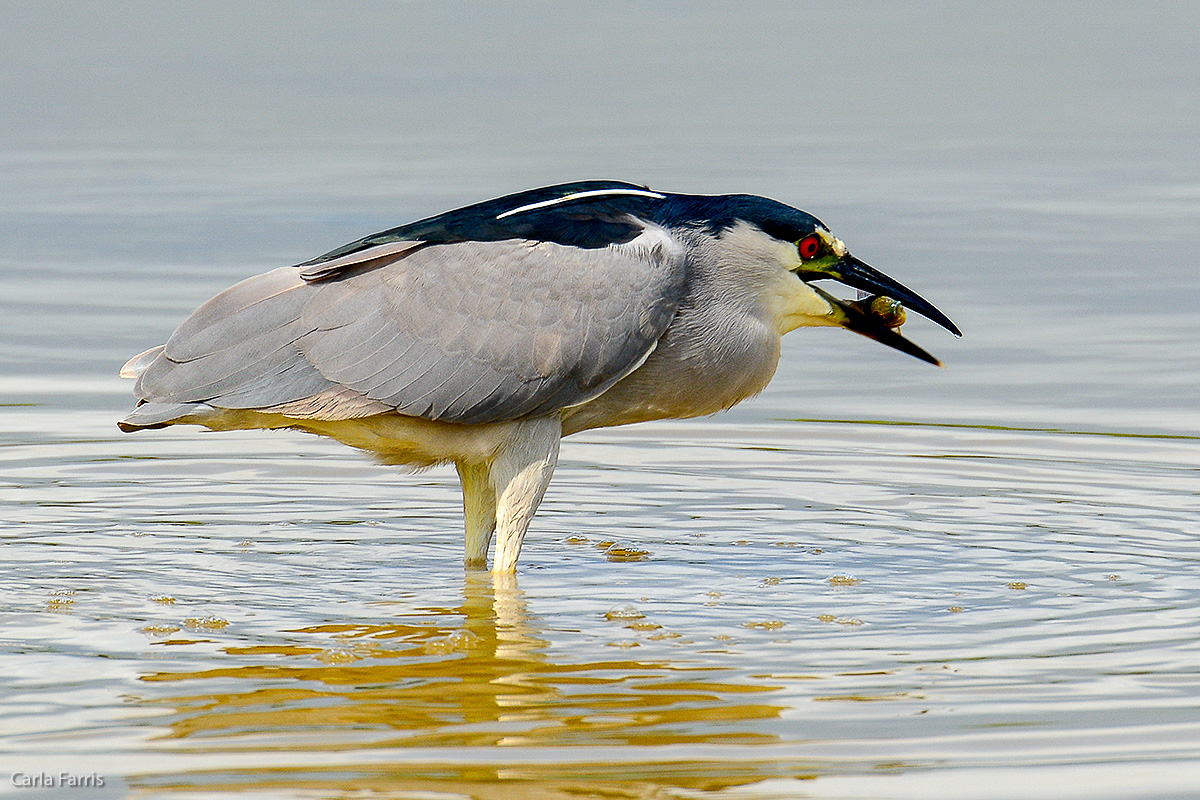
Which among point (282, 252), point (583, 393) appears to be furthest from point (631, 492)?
point (282, 252)

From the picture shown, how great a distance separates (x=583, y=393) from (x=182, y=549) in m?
1.76

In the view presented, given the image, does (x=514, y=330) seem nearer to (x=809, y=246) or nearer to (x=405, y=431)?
(x=405, y=431)

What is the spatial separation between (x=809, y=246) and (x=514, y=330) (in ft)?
3.85

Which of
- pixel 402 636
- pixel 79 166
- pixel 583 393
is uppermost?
pixel 79 166

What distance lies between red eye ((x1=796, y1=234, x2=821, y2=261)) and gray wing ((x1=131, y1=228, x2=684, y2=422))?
0.49 metres

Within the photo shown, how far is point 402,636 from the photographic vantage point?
659 centimetres

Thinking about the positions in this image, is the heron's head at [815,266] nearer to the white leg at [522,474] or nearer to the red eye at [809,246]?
the red eye at [809,246]

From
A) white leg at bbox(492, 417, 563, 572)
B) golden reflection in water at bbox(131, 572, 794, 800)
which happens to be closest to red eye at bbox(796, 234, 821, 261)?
white leg at bbox(492, 417, 563, 572)

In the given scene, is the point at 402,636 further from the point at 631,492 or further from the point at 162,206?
the point at 162,206

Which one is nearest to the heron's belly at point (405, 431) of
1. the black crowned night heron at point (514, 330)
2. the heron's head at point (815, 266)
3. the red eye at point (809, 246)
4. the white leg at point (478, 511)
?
the black crowned night heron at point (514, 330)

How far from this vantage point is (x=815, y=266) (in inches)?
295

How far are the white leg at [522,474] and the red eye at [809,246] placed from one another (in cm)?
112

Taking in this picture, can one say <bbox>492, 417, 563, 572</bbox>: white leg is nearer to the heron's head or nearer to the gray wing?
the gray wing

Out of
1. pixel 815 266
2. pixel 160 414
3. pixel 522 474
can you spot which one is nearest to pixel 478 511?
pixel 522 474
